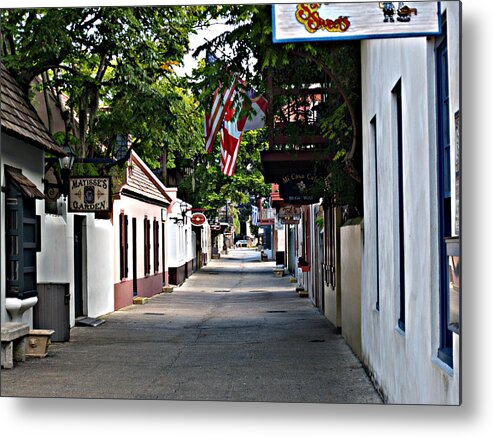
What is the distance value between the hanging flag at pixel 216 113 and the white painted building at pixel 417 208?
1701 millimetres

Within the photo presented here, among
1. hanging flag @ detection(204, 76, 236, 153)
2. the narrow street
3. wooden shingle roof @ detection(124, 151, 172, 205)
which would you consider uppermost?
hanging flag @ detection(204, 76, 236, 153)

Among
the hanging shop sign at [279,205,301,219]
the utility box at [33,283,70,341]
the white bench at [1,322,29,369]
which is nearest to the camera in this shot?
the white bench at [1,322,29,369]

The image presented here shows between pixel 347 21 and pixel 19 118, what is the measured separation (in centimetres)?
473

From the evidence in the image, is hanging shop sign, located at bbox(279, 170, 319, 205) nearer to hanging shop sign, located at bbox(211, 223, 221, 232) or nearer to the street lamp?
the street lamp

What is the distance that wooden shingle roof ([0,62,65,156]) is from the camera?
8.70 m

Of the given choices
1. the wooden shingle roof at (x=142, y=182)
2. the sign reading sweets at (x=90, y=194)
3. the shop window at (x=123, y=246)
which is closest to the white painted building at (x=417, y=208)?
the sign reading sweets at (x=90, y=194)

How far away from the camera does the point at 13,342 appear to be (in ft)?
29.6

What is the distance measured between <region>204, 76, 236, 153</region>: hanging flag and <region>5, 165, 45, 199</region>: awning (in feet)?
6.41

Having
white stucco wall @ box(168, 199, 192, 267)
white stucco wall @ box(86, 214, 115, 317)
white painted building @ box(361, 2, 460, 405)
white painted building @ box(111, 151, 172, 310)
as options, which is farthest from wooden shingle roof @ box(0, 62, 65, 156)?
white stucco wall @ box(168, 199, 192, 267)

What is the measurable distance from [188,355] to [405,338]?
13.6ft

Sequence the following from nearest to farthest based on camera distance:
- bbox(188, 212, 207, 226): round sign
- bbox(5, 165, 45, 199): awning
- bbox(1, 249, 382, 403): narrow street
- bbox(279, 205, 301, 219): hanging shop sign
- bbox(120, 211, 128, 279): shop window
→ bbox(1, 249, 382, 403): narrow street, bbox(5, 165, 45, 199): awning, bbox(120, 211, 128, 279): shop window, bbox(279, 205, 301, 219): hanging shop sign, bbox(188, 212, 207, 226): round sign

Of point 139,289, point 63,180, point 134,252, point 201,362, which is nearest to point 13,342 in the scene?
point 201,362

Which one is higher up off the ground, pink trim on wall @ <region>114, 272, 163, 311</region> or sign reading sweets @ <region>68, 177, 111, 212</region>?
sign reading sweets @ <region>68, 177, 111, 212</region>

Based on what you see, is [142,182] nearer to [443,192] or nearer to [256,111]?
[256,111]
